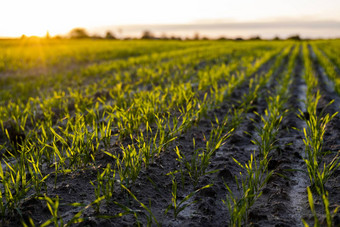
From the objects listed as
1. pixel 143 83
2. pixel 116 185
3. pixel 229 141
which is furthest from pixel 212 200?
pixel 143 83

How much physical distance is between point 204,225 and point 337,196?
3.31 feet

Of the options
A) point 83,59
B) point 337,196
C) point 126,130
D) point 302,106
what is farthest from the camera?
point 83,59

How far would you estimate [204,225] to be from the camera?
6.04ft

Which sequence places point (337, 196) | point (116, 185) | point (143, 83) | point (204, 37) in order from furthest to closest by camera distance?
point (204, 37)
point (143, 83)
point (116, 185)
point (337, 196)

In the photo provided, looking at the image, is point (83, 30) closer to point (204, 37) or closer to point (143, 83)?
point (204, 37)

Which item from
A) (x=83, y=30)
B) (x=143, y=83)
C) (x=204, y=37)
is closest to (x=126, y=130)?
(x=143, y=83)

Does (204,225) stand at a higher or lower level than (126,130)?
lower

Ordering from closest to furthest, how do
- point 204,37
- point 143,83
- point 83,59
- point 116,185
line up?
point 116,185 < point 143,83 < point 83,59 < point 204,37

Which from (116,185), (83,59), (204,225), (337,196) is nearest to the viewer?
(204,225)

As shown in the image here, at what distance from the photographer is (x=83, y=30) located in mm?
71000

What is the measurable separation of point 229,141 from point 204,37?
48.6m

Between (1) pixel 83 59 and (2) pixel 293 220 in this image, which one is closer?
(2) pixel 293 220

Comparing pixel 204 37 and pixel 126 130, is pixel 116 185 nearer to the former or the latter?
pixel 126 130

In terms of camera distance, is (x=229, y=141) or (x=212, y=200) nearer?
(x=212, y=200)
